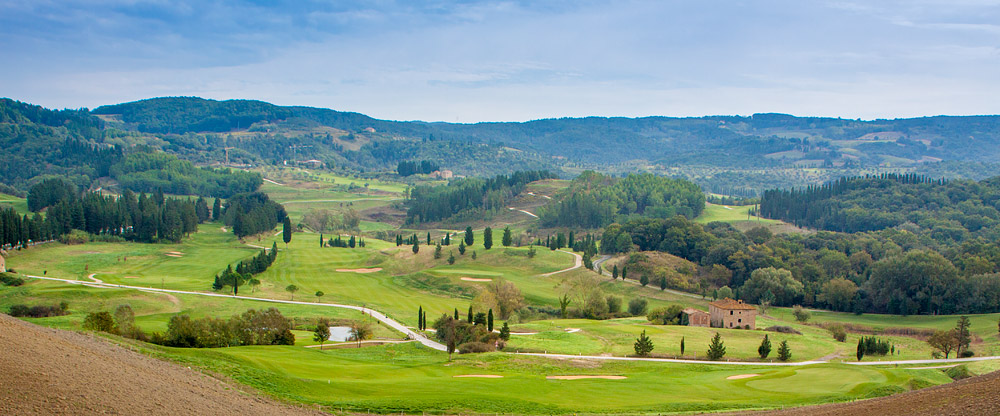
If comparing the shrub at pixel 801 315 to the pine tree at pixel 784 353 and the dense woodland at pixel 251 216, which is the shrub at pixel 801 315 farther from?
the dense woodland at pixel 251 216

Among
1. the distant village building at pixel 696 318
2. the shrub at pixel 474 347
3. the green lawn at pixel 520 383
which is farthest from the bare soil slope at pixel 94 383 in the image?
the distant village building at pixel 696 318

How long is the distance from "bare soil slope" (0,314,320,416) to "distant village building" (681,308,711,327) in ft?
208

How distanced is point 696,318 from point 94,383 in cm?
7366

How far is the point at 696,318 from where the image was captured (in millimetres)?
88062

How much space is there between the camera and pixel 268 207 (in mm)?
179875

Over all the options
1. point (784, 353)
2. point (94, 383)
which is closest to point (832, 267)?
point (784, 353)

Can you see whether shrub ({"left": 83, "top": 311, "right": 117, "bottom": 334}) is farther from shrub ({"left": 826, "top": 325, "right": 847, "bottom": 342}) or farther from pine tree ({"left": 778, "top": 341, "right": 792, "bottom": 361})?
shrub ({"left": 826, "top": 325, "right": 847, "bottom": 342})

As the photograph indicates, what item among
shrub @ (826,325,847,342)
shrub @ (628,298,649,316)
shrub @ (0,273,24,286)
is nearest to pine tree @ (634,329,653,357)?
shrub @ (826,325,847,342)

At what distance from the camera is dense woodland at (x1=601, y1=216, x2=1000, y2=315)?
10639cm

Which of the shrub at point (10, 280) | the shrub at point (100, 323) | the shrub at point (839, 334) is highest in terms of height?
the shrub at point (100, 323)

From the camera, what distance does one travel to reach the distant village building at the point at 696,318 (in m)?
87.6

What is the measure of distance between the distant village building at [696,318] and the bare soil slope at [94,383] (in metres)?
63.5

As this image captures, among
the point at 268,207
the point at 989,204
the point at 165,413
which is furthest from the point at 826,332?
the point at 989,204

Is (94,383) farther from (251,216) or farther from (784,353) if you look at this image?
(251,216)
